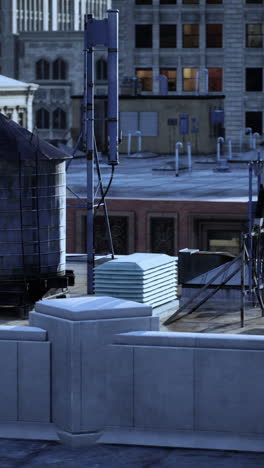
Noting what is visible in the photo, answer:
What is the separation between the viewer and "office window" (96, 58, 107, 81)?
7146 inches

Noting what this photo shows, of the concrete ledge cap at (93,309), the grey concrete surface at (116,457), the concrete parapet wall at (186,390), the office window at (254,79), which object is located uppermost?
the office window at (254,79)

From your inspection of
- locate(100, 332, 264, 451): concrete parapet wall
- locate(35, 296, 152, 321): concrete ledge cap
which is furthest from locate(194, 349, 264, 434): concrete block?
locate(35, 296, 152, 321): concrete ledge cap

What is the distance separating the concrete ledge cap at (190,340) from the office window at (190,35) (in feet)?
340

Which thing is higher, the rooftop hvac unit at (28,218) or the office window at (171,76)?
the office window at (171,76)

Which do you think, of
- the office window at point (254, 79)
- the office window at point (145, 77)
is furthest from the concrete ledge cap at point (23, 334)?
the office window at point (145, 77)

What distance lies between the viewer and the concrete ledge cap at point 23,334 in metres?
25.2

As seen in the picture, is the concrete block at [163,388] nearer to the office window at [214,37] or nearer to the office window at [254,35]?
the office window at [254,35]

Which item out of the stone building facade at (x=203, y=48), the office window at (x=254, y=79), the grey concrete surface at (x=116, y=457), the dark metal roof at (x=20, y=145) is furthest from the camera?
the office window at (x=254, y=79)

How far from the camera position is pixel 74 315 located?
2459cm

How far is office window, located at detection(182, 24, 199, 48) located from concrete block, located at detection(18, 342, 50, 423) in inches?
4072

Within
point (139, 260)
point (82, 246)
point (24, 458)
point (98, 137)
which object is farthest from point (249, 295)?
point (98, 137)

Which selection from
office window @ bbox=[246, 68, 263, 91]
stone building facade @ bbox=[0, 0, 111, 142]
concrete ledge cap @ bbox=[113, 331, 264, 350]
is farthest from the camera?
stone building facade @ bbox=[0, 0, 111, 142]

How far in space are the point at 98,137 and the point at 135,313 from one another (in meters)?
72.6

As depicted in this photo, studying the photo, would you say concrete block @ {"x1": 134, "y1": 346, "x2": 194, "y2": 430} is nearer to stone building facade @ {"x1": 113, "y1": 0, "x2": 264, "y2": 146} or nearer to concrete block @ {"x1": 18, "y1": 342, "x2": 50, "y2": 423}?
concrete block @ {"x1": 18, "y1": 342, "x2": 50, "y2": 423}
